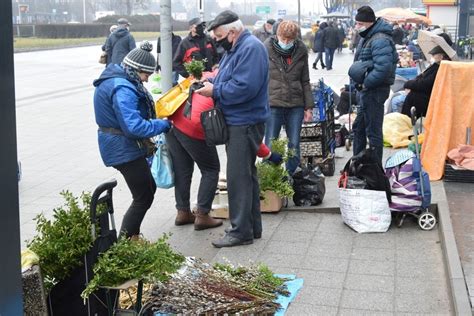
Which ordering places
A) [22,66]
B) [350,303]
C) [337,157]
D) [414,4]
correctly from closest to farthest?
[350,303] → [337,157] → [22,66] → [414,4]

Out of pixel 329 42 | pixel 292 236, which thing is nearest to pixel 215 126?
pixel 292 236

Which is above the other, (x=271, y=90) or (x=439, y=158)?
(x=271, y=90)

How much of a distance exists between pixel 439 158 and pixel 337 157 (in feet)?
6.66

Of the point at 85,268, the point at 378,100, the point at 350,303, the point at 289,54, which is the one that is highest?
the point at 289,54

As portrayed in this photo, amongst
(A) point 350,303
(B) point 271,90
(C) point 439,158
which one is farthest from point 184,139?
(C) point 439,158

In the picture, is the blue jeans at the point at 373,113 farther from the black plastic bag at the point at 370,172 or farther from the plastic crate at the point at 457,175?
the black plastic bag at the point at 370,172

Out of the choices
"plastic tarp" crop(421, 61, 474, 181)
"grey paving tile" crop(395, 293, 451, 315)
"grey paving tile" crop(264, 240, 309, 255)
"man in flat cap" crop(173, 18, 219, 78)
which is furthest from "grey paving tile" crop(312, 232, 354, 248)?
"man in flat cap" crop(173, 18, 219, 78)

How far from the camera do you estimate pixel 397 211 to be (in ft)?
22.6

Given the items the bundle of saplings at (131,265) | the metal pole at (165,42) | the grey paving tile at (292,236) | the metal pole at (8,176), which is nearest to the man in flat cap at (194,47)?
the metal pole at (165,42)

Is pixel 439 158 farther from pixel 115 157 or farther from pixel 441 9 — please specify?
pixel 441 9

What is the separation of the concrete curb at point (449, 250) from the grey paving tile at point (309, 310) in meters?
0.81

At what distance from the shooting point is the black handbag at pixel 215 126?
614cm

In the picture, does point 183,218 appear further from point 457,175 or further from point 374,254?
point 457,175

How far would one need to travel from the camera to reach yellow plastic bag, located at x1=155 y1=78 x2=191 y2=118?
6.61 m
